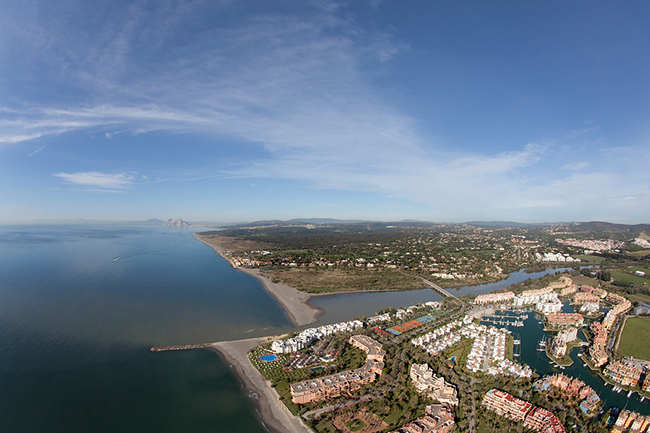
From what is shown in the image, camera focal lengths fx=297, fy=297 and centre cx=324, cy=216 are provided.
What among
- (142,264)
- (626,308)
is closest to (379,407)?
(626,308)

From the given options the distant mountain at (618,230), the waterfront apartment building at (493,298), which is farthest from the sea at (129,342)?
the distant mountain at (618,230)

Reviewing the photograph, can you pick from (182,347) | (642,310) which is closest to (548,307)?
(642,310)

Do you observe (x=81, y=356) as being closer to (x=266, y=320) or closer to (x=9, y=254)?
(x=266, y=320)

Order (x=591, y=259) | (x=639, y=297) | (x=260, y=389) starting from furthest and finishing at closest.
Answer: (x=591, y=259), (x=639, y=297), (x=260, y=389)

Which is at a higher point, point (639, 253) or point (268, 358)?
point (639, 253)

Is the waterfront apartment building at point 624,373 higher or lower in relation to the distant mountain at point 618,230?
lower

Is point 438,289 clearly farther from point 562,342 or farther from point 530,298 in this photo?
point 562,342

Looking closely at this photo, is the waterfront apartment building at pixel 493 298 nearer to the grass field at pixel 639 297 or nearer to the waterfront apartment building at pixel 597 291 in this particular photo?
the waterfront apartment building at pixel 597 291
